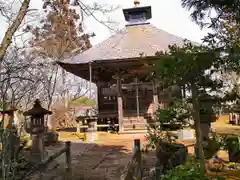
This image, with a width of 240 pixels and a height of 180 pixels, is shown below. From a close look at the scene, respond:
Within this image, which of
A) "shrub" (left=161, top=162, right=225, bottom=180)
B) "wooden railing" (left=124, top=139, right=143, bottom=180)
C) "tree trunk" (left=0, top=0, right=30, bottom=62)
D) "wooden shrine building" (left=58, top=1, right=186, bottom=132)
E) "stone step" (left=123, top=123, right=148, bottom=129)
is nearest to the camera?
"wooden railing" (left=124, top=139, right=143, bottom=180)

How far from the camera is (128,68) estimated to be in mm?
15938

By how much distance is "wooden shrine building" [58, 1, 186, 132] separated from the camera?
15281 mm

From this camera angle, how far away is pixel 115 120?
1789 cm

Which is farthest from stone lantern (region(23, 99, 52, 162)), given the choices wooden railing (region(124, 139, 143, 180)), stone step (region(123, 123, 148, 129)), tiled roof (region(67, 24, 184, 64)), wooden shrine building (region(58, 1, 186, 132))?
stone step (region(123, 123, 148, 129))

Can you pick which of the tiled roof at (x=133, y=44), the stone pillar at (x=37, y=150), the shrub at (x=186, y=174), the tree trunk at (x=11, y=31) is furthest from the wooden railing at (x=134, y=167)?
the tiled roof at (x=133, y=44)

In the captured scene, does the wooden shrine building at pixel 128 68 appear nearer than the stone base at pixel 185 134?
No

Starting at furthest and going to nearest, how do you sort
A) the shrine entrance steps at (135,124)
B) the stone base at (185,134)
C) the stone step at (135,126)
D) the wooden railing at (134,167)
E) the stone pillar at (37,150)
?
the stone step at (135,126), the shrine entrance steps at (135,124), the stone base at (185,134), the stone pillar at (37,150), the wooden railing at (134,167)

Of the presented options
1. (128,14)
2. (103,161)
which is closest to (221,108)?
(103,161)

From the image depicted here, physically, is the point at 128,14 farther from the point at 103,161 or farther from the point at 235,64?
the point at 235,64

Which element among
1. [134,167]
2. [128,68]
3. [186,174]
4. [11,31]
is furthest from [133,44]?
[134,167]

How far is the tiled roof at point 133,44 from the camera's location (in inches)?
603

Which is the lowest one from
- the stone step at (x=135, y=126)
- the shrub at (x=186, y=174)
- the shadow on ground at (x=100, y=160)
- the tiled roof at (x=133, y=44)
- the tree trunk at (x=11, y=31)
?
the shadow on ground at (x=100, y=160)

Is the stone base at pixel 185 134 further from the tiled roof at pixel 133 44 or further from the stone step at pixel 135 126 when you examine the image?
the tiled roof at pixel 133 44

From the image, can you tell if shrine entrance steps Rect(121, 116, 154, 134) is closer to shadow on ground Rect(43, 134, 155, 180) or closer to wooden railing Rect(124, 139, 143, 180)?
shadow on ground Rect(43, 134, 155, 180)
